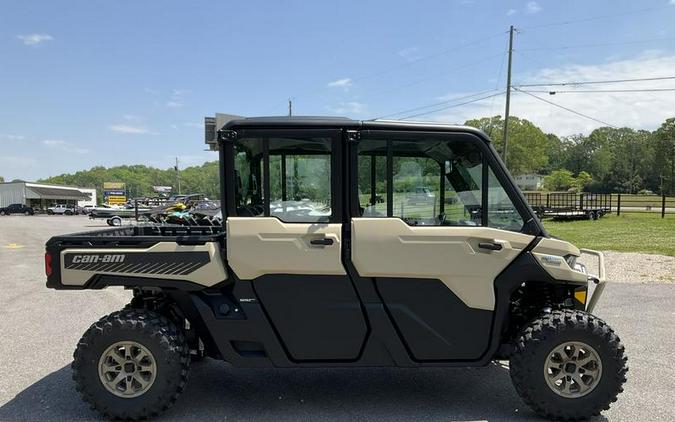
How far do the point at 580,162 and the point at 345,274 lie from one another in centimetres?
14223

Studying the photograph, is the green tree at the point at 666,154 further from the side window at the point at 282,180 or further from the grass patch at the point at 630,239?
the side window at the point at 282,180

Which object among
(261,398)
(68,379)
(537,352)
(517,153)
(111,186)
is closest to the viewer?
(537,352)

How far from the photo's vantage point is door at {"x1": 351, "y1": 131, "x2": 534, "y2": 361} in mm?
3322

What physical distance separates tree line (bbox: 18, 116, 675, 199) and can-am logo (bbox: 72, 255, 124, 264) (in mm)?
52926

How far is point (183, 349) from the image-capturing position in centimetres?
341

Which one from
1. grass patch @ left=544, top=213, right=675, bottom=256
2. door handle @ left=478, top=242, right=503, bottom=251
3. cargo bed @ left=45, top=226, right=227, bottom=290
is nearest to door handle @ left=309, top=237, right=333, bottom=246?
cargo bed @ left=45, top=226, right=227, bottom=290

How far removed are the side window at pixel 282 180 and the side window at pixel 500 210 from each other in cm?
116

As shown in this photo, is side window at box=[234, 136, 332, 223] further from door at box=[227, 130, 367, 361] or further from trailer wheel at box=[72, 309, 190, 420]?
trailer wheel at box=[72, 309, 190, 420]

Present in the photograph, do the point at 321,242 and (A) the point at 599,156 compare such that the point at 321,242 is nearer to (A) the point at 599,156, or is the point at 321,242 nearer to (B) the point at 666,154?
(B) the point at 666,154

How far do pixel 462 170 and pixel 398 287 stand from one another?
0.99 m

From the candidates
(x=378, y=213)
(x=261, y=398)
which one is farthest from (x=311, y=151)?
(x=261, y=398)

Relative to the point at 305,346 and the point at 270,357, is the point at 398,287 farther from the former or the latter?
the point at 270,357

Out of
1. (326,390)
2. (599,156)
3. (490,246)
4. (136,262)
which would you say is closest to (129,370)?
(136,262)

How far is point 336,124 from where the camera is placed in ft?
11.0
